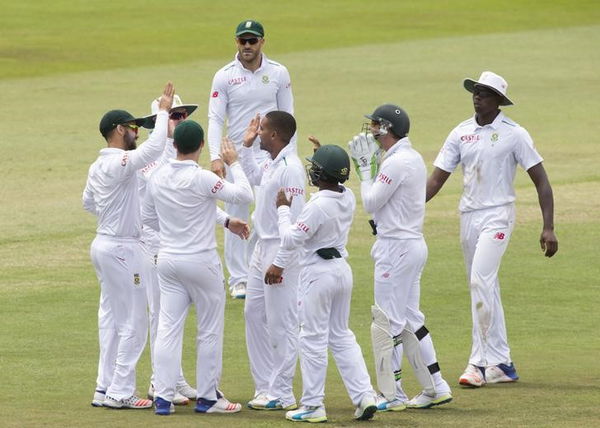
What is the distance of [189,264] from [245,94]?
4.89 metres

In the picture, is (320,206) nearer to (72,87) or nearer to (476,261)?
(476,261)

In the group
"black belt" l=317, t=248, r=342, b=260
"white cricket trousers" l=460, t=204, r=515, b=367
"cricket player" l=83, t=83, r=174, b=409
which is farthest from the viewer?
"white cricket trousers" l=460, t=204, r=515, b=367

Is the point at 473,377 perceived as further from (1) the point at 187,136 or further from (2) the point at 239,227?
(1) the point at 187,136

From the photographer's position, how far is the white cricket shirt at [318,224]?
10.8m

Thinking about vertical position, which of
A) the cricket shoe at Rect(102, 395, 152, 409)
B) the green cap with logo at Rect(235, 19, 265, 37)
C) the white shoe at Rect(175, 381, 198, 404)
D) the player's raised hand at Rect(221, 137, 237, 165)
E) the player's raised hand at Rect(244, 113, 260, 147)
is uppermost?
the green cap with logo at Rect(235, 19, 265, 37)

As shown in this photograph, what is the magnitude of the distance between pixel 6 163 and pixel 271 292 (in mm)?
15094

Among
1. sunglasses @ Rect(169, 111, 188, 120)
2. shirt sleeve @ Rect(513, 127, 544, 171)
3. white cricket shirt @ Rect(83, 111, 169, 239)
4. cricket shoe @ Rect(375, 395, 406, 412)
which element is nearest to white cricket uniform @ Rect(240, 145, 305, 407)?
cricket shoe @ Rect(375, 395, 406, 412)

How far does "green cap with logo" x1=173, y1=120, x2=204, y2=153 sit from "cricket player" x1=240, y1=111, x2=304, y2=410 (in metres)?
0.66

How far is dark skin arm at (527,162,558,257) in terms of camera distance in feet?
→ 41.4

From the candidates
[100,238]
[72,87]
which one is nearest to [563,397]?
[100,238]

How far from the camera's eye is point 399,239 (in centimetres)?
1158

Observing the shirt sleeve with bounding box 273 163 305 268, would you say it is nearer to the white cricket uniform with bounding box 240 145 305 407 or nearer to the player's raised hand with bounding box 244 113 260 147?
the white cricket uniform with bounding box 240 145 305 407

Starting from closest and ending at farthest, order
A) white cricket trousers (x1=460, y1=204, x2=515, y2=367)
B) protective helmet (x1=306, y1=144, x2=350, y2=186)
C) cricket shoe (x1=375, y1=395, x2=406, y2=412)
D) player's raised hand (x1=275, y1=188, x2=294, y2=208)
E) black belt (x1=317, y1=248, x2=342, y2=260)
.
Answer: protective helmet (x1=306, y1=144, x2=350, y2=186)
black belt (x1=317, y1=248, x2=342, y2=260)
player's raised hand (x1=275, y1=188, x2=294, y2=208)
cricket shoe (x1=375, y1=395, x2=406, y2=412)
white cricket trousers (x1=460, y1=204, x2=515, y2=367)

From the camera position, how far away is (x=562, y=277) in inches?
675
